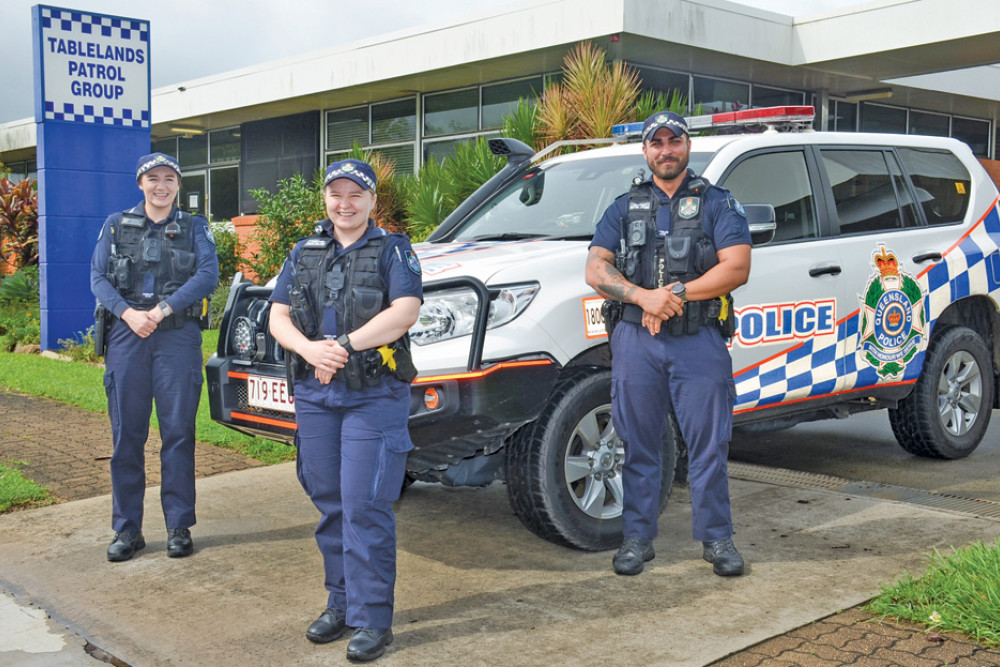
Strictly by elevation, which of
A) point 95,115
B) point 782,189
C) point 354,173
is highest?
point 95,115

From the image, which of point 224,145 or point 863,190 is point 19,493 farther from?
point 224,145

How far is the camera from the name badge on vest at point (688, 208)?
4383 millimetres

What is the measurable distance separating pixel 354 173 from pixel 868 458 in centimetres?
465

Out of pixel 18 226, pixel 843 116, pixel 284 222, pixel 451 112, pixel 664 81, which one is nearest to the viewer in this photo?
pixel 284 222

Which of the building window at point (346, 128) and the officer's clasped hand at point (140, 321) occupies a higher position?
the building window at point (346, 128)

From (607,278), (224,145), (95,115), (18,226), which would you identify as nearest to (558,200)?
(607,278)

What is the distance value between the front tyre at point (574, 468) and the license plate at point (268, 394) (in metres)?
0.97

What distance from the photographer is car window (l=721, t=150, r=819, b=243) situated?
5430mm

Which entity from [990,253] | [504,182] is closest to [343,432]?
[504,182]

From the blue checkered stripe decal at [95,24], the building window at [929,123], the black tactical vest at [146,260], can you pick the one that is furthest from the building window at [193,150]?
the black tactical vest at [146,260]

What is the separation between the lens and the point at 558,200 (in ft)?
18.2

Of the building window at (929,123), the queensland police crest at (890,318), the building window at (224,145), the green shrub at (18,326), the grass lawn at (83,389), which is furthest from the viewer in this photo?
the building window at (224,145)

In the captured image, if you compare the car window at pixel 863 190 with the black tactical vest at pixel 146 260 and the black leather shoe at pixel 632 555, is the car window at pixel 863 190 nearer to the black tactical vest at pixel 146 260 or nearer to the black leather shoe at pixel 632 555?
the black leather shoe at pixel 632 555

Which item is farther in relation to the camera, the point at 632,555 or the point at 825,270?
the point at 825,270
